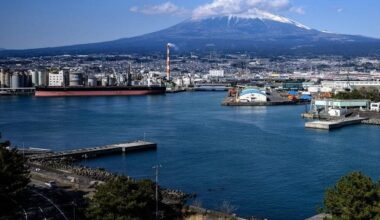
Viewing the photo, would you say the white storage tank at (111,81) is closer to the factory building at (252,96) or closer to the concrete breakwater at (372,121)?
the factory building at (252,96)

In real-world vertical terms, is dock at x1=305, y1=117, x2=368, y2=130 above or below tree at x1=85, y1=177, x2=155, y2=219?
below

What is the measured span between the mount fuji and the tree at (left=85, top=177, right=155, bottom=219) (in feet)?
132

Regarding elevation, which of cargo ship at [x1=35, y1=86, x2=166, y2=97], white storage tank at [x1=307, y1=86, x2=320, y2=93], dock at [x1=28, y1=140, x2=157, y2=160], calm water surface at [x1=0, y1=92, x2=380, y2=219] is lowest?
calm water surface at [x1=0, y1=92, x2=380, y2=219]

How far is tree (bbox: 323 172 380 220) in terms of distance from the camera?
101 inches

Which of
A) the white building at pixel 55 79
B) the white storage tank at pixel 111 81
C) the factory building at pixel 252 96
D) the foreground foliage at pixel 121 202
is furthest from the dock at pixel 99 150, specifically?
the white storage tank at pixel 111 81

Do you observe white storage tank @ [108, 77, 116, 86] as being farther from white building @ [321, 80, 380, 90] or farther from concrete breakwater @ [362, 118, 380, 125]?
concrete breakwater @ [362, 118, 380, 125]

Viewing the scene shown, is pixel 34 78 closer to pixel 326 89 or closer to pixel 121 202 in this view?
pixel 326 89

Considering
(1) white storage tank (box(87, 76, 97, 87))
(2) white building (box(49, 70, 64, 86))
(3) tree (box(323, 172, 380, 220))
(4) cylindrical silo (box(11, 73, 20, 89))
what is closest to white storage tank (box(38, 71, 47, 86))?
(2) white building (box(49, 70, 64, 86))

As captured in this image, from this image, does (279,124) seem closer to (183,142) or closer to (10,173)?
(183,142)

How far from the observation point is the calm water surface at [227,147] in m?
4.20

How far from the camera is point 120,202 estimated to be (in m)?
2.78

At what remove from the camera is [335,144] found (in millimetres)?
6469

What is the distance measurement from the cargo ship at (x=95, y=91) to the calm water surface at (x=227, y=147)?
13.8 feet

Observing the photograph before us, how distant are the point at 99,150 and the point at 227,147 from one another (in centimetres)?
130
